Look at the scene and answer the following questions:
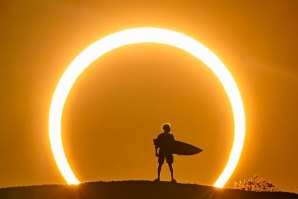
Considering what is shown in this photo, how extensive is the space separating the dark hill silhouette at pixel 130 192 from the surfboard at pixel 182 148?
174 cm

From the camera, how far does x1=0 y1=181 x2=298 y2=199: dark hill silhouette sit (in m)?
21.3

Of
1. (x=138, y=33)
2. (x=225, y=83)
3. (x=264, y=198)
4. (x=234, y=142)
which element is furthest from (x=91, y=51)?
(x=264, y=198)

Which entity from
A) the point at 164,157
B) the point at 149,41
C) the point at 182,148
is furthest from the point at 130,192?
the point at 149,41

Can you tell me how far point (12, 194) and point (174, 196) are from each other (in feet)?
23.8

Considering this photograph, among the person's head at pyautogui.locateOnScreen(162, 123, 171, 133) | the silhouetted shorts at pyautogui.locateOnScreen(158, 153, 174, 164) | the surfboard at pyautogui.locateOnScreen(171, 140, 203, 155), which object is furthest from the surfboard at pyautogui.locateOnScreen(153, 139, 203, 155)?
the person's head at pyautogui.locateOnScreen(162, 123, 171, 133)

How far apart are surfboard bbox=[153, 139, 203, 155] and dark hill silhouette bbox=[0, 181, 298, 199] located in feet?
5.72

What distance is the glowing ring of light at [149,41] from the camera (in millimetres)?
25688

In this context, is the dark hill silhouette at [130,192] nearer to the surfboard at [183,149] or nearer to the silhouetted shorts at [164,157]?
the silhouetted shorts at [164,157]

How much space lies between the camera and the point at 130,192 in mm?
21469

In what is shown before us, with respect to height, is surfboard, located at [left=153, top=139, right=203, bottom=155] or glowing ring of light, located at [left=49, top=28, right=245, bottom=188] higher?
glowing ring of light, located at [left=49, top=28, right=245, bottom=188]

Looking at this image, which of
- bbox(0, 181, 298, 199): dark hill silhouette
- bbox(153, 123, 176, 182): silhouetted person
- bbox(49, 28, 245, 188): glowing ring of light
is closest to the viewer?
bbox(0, 181, 298, 199): dark hill silhouette

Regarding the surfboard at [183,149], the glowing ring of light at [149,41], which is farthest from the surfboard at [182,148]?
the glowing ring of light at [149,41]

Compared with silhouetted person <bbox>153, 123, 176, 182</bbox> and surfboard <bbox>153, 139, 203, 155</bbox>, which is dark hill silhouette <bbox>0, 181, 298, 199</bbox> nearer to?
silhouetted person <bbox>153, 123, 176, 182</bbox>

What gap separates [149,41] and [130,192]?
855 centimetres
